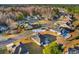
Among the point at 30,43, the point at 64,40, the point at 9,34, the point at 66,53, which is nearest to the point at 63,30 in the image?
the point at 64,40

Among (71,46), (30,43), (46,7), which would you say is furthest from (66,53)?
(46,7)

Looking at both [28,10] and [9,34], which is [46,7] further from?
[9,34]

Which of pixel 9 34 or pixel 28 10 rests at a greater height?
pixel 28 10
